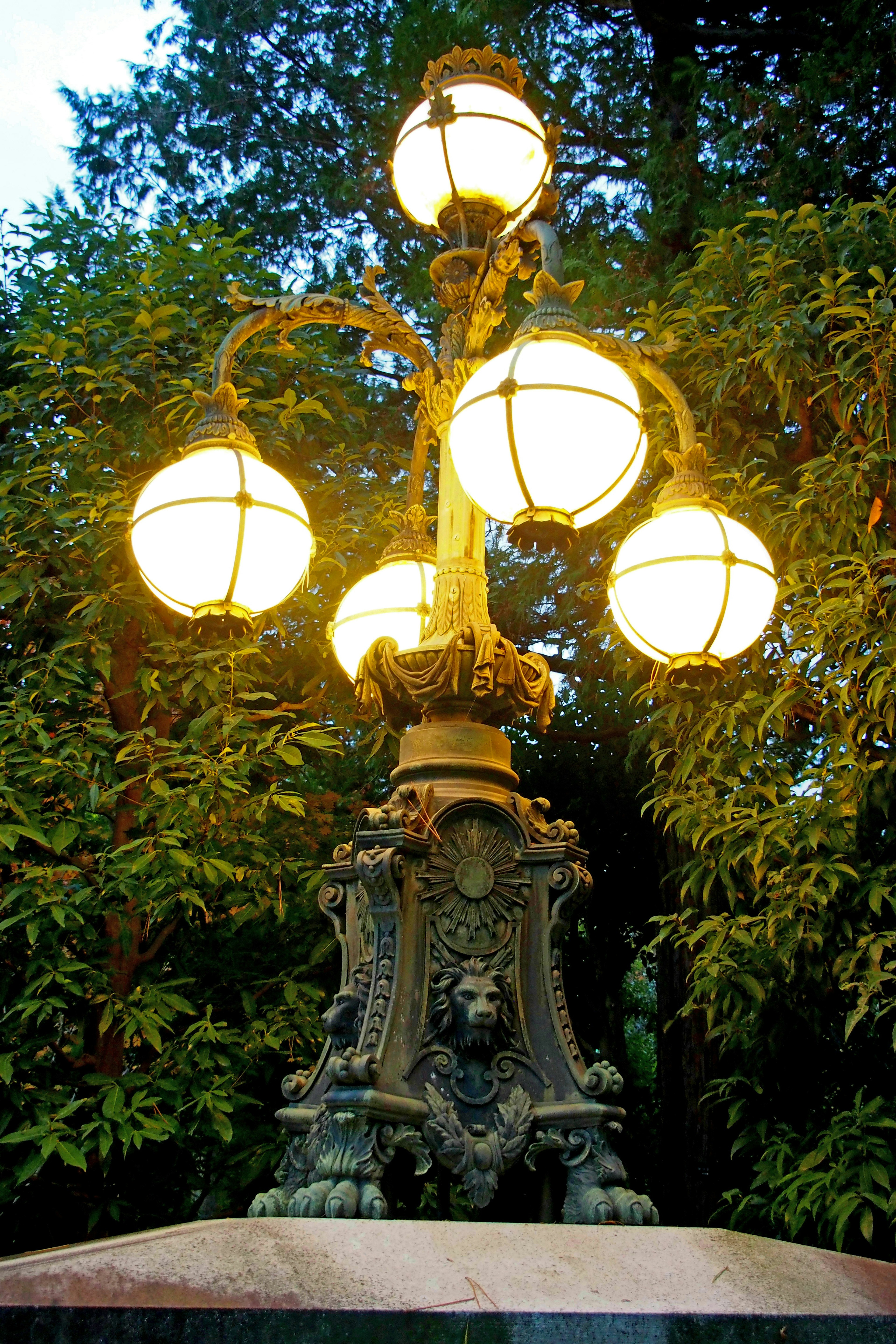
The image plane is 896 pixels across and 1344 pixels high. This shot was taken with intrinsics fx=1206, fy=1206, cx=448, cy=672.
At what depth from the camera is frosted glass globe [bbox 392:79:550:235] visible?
2.48 meters

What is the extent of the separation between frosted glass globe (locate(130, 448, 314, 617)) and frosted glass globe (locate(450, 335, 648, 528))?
1.29 feet

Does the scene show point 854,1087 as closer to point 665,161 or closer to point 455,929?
point 455,929

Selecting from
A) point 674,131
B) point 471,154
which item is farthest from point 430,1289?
point 674,131

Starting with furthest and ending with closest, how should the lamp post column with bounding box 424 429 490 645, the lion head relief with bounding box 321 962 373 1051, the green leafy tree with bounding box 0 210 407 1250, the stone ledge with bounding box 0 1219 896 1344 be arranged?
1. the green leafy tree with bounding box 0 210 407 1250
2. the lamp post column with bounding box 424 429 490 645
3. the lion head relief with bounding box 321 962 373 1051
4. the stone ledge with bounding box 0 1219 896 1344

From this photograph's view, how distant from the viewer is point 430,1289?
1378mm

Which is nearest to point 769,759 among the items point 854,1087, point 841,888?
point 841,888

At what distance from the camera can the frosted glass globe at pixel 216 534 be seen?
218cm

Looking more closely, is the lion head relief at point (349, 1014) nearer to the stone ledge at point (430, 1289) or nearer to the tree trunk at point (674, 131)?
the stone ledge at point (430, 1289)

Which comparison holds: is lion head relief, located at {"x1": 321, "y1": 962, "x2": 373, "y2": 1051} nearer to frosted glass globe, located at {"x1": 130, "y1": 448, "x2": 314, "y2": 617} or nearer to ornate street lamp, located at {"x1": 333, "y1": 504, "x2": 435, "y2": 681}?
frosted glass globe, located at {"x1": 130, "y1": 448, "x2": 314, "y2": 617}

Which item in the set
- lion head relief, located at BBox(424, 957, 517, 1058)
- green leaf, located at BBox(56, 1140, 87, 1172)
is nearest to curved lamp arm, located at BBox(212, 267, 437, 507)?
lion head relief, located at BBox(424, 957, 517, 1058)

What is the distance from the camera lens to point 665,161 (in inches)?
249

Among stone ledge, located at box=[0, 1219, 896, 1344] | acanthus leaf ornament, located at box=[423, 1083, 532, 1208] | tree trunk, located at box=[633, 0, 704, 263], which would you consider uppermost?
tree trunk, located at box=[633, 0, 704, 263]

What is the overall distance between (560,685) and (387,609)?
453 cm

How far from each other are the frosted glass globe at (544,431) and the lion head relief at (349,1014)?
833 mm
